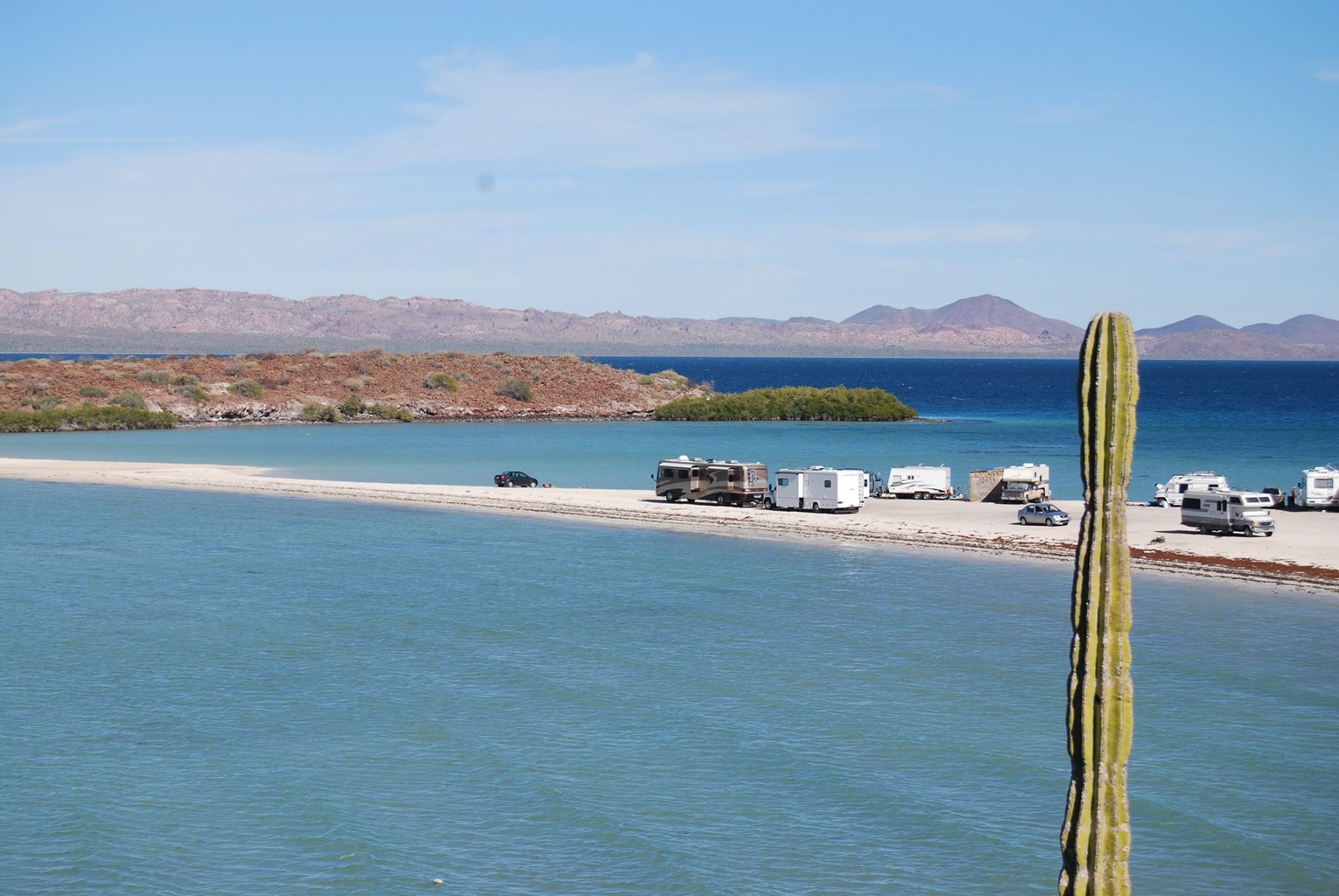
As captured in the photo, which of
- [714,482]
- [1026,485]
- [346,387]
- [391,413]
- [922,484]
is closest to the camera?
[1026,485]

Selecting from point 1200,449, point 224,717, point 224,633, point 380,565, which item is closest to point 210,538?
point 380,565

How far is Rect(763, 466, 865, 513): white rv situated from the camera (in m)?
58.4

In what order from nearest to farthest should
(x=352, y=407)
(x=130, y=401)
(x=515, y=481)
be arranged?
(x=515, y=481) < (x=130, y=401) < (x=352, y=407)

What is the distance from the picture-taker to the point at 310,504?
214ft

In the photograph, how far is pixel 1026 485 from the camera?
2405 inches

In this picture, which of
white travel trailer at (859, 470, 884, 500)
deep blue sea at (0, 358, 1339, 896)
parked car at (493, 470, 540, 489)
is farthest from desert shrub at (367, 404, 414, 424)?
deep blue sea at (0, 358, 1339, 896)

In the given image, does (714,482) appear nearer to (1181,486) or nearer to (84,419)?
(1181,486)

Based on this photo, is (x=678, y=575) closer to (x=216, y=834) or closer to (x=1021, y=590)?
(x=1021, y=590)

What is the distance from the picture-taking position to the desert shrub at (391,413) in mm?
139625

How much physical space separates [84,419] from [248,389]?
23.3m

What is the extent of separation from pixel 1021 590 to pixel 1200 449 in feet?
190

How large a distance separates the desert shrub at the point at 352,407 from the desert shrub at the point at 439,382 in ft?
44.0

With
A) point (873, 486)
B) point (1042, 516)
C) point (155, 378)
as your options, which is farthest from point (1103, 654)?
point (155, 378)

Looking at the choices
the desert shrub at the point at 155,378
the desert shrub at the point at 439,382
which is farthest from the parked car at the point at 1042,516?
the desert shrub at the point at 155,378
